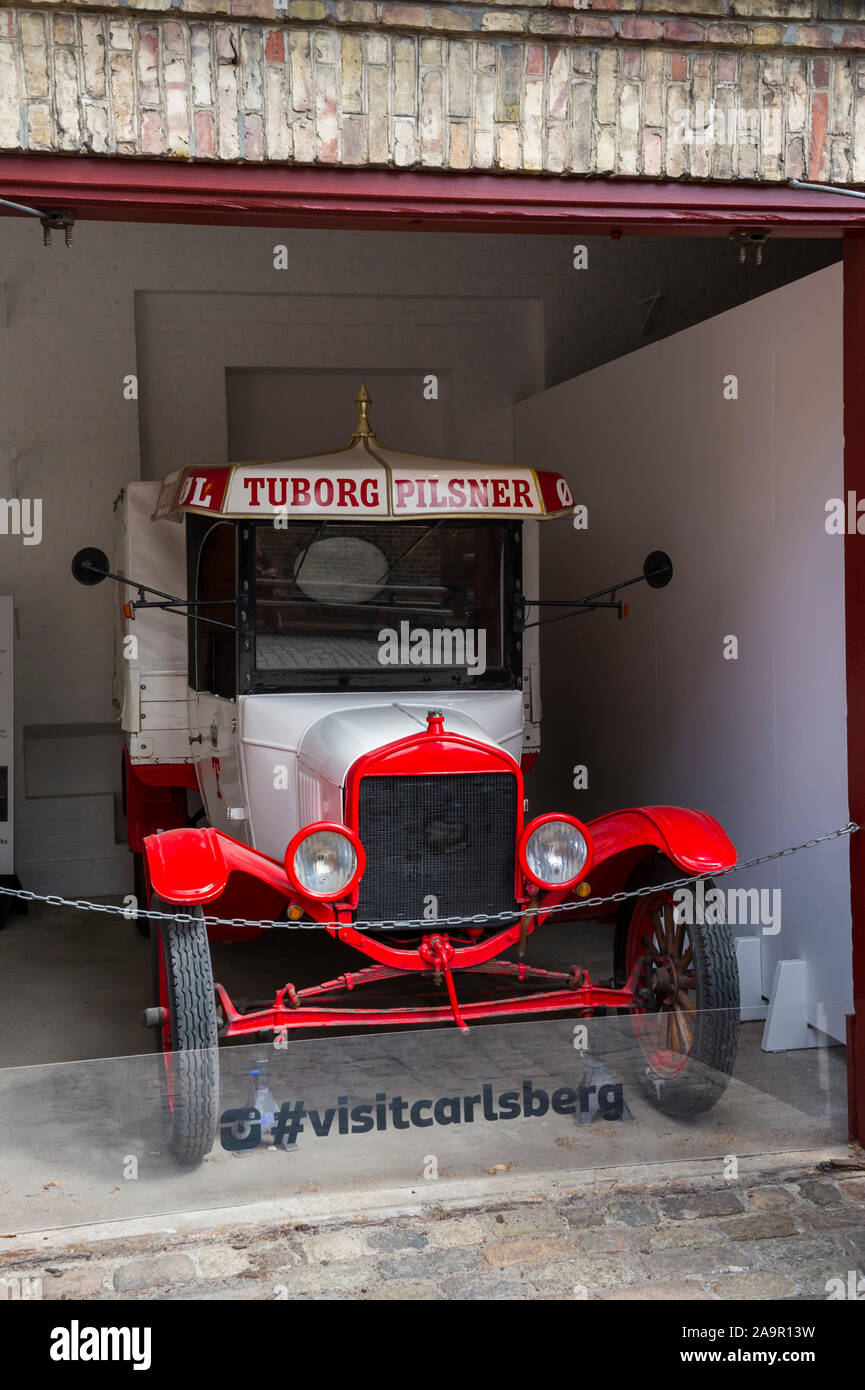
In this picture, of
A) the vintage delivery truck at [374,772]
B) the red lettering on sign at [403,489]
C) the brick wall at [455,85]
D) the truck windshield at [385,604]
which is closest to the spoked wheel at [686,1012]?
the vintage delivery truck at [374,772]

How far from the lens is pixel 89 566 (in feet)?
15.0

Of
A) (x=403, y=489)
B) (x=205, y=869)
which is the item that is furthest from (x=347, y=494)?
(x=205, y=869)

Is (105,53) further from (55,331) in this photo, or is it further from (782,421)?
(55,331)

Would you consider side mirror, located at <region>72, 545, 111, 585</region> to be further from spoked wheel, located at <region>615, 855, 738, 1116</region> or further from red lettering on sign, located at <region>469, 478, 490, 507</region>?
spoked wheel, located at <region>615, 855, 738, 1116</region>

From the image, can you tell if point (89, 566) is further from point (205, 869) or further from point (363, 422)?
point (205, 869)

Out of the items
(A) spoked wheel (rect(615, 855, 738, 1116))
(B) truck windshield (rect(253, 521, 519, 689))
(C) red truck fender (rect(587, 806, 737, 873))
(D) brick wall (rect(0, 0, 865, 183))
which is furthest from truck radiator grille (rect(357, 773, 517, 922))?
(D) brick wall (rect(0, 0, 865, 183))

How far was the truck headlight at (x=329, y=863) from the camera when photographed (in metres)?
3.74

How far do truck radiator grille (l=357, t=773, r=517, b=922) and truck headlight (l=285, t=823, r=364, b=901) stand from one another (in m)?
0.12

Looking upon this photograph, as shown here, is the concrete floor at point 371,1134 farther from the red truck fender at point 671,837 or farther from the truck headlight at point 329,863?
the red truck fender at point 671,837

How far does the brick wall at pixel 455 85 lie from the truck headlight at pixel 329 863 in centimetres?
188

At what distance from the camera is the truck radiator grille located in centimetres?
389

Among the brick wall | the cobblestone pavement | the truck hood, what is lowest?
the cobblestone pavement

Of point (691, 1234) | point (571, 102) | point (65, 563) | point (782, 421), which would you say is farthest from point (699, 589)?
point (65, 563)

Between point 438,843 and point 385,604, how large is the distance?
114 centimetres
